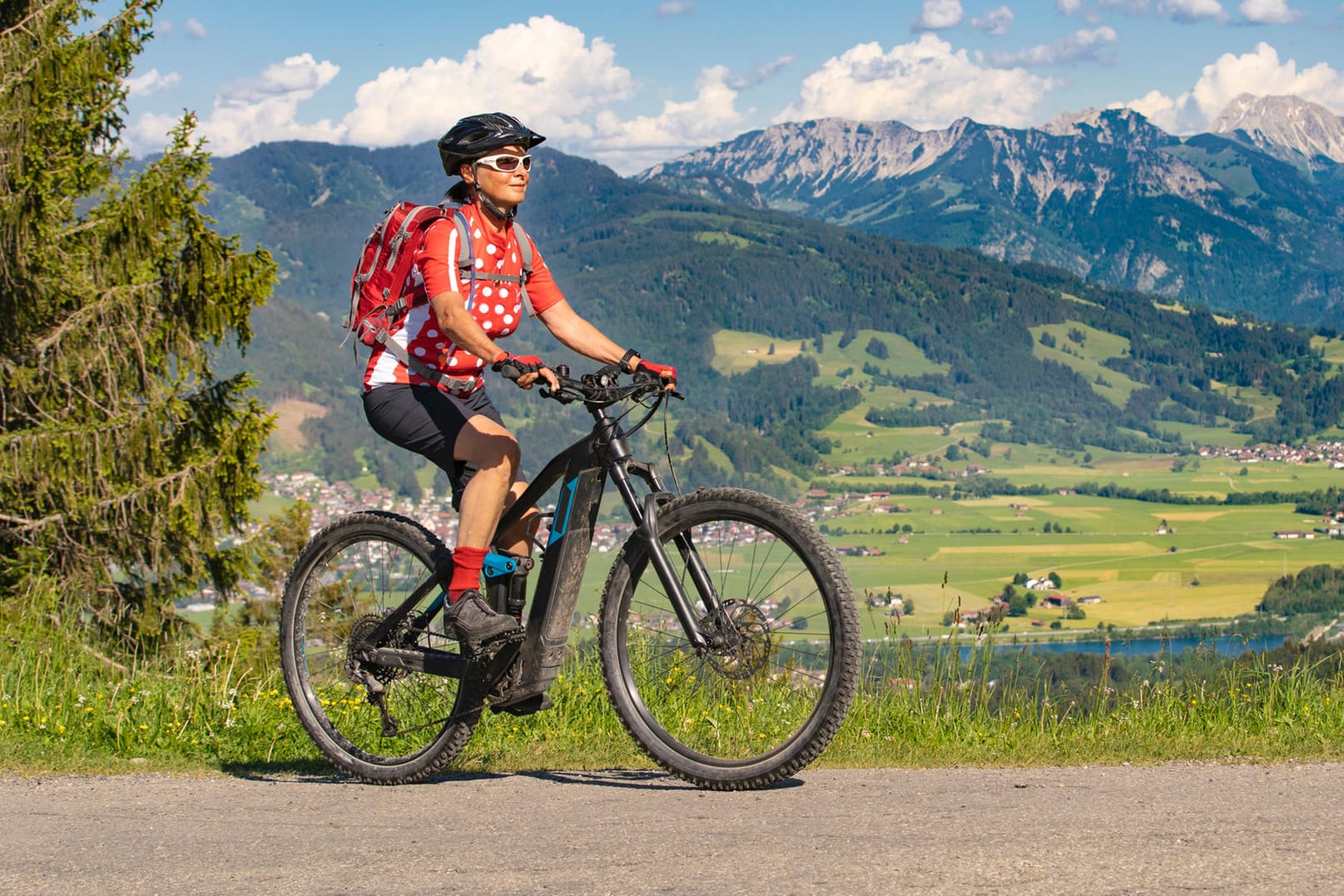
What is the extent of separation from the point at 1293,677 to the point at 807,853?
3.22 m

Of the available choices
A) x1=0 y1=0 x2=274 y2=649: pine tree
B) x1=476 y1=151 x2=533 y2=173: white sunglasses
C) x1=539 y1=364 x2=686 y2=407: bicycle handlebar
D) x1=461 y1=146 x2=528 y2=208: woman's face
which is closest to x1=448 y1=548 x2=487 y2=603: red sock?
x1=539 y1=364 x2=686 y2=407: bicycle handlebar

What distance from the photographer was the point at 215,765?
5.09 meters

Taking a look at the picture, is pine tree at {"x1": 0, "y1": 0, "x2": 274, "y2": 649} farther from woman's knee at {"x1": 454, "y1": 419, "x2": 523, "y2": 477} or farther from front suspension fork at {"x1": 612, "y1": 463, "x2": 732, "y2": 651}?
front suspension fork at {"x1": 612, "y1": 463, "x2": 732, "y2": 651}

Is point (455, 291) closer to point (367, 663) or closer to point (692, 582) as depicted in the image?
point (692, 582)

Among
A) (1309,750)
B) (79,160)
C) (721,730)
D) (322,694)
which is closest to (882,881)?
(721,730)

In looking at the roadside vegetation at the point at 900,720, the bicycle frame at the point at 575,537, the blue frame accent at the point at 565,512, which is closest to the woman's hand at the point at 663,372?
the bicycle frame at the point at 575,537

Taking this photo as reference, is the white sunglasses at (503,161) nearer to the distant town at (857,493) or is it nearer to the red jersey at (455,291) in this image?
the red jersey at (455,291)

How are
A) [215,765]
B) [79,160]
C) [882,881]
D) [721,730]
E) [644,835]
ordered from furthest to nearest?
[79,160] → [215,765] → [721,730] → [644,835] → [882,881]

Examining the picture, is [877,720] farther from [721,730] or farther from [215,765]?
[215,765]

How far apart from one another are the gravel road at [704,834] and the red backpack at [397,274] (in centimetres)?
170

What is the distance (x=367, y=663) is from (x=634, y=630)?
1.30m

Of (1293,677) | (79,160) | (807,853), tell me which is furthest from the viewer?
(79,160)

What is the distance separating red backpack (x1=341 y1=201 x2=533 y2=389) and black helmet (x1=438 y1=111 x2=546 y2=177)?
0.21 metres

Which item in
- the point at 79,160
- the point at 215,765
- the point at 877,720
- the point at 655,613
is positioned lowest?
the point at 215,765
